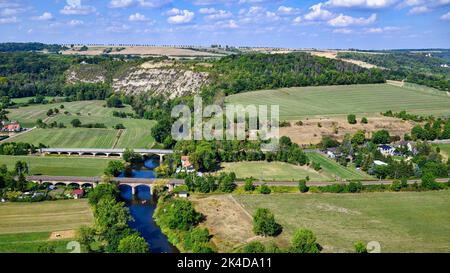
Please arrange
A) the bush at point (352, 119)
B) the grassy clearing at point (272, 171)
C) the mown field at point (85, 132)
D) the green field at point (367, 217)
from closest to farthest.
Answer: the green field at point (367, 217) → the grassy clearing at point (272, 171) → the mown field at point (85, 132) → the bush at point (352, 119)

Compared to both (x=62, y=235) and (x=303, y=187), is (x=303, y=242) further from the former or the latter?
(x=62, y=235)

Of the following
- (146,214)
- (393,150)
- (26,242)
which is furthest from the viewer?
(393,150)

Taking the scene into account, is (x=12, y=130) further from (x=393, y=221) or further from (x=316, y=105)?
(x=393, y=221)

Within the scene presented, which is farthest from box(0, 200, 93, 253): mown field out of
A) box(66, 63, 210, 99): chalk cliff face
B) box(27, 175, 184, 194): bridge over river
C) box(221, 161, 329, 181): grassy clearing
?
box(66, 63, 210, 99): chalk cliff face

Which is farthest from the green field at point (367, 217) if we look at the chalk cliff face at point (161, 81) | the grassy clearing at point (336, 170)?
the chalk cliff face at point (161, 81)

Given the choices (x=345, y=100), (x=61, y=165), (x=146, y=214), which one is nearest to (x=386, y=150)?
(x=345, y=100)

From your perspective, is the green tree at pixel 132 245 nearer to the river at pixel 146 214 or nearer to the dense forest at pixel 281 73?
the river at pixel 146 214
